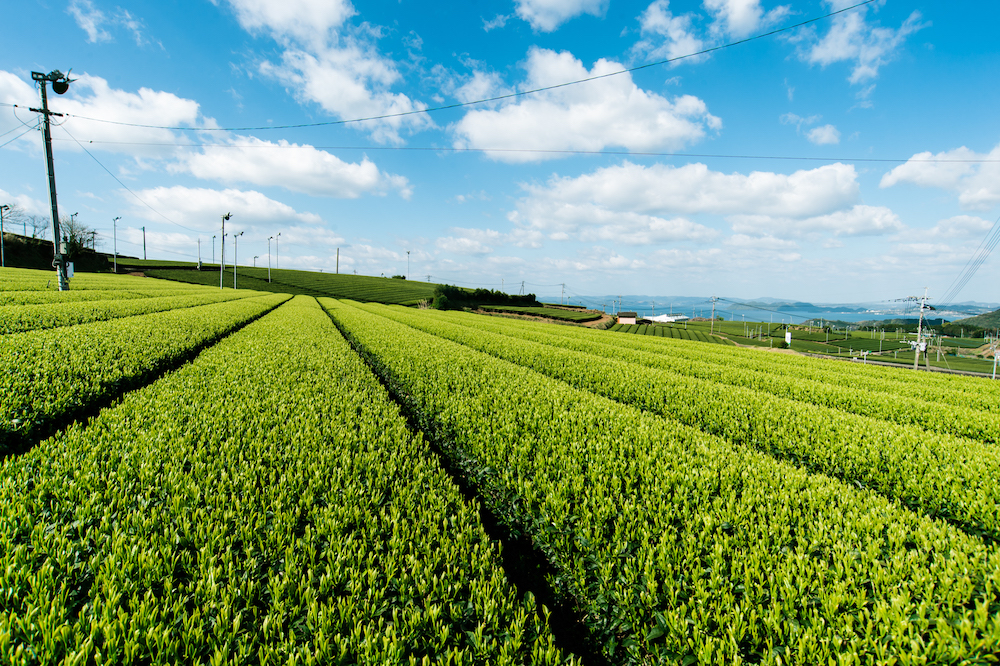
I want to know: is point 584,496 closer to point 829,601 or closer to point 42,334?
point 829,601

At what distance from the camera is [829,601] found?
2.58 metres

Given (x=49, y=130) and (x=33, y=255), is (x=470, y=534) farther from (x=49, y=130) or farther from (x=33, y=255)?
(x=33, y=255)

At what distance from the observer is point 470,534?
3209mm

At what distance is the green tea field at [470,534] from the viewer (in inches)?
89.9

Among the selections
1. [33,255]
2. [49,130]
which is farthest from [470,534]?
[33,255]

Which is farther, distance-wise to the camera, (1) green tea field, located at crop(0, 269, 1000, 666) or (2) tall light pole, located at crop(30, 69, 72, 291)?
(2) tall light pole, located at crop(30, 69, 72, 291)

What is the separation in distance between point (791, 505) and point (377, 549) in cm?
401

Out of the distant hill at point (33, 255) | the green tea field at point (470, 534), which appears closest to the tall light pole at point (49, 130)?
the green tea field at point (470, 534)

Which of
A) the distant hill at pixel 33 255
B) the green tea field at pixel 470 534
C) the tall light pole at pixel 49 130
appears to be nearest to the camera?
the green tea field at pixel 470 534

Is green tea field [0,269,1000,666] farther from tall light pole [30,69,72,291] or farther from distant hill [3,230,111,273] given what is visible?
distant hill [3,230,111,273]

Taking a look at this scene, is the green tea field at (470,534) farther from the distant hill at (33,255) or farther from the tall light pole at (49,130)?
the distant hill at (33,255)

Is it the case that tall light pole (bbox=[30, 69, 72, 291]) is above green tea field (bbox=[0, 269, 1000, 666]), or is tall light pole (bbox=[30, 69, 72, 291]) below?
above

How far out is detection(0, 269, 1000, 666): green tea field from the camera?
89.9 inches

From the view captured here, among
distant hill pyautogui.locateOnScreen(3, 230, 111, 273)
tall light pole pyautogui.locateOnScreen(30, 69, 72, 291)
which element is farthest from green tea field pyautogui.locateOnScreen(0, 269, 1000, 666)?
distant hill pyautogui.locateOnScreen(3, 230, 111, 273)
